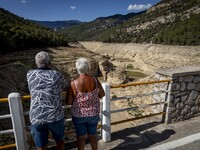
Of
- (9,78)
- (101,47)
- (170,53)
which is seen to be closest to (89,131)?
(9,78)

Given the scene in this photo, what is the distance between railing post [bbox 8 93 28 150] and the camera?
3264 millimetres

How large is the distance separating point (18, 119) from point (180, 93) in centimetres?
348

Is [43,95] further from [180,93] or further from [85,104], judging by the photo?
[180,93]

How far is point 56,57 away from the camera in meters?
31.8

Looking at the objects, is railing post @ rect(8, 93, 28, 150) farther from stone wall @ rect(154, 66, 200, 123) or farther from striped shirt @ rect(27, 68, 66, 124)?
stone wall @ rect(154, 66, 200, 123)

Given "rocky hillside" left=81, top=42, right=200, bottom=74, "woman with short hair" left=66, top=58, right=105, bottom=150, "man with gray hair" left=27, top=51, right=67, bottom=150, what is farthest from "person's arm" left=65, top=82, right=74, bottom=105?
"rocky hillside" left=81, top=42, right=200, bottom=74

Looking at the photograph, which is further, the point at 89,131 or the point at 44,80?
the point at 89,131

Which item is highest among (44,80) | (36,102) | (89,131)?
(44,80)

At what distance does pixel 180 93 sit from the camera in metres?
4.95

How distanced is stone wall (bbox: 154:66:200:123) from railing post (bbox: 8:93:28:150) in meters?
3.10

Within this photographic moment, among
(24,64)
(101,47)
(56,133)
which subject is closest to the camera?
(56,133)

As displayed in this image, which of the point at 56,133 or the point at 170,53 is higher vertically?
the point at 56,133

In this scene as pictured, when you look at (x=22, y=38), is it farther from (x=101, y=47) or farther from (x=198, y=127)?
(x=101, y=47)

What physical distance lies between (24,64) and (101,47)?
63.2 meters
